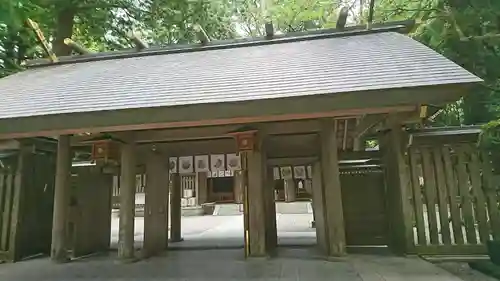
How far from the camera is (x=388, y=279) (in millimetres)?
4660

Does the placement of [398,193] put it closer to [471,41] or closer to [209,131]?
[471,41]

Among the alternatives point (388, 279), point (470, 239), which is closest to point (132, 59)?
point (388, 279)

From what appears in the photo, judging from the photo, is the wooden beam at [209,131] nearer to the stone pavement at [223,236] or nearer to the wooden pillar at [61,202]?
the wooden pillar at [61,202]

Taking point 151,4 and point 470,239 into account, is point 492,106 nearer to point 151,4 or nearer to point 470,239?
point 470,239

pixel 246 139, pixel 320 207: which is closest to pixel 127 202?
pixel 246 139

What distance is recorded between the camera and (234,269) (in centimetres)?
559

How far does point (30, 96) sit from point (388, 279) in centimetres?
599

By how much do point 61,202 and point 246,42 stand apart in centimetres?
485

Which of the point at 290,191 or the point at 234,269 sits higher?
the point at 290,191

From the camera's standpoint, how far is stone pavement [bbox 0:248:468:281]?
16.3 ft

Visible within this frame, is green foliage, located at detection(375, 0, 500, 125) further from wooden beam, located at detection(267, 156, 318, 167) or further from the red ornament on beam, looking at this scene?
the red ornament on beam

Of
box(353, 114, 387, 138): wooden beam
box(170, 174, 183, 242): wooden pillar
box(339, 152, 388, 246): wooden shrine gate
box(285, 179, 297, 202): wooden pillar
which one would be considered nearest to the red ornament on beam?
box(353, 114, 387, 138): wooden beam

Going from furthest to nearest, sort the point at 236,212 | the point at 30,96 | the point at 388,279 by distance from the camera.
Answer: the point at 236,212 < the point at 30,96 < the point at 388,279

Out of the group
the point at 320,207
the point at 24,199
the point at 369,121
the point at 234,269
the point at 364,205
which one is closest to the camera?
the point at 234,269
